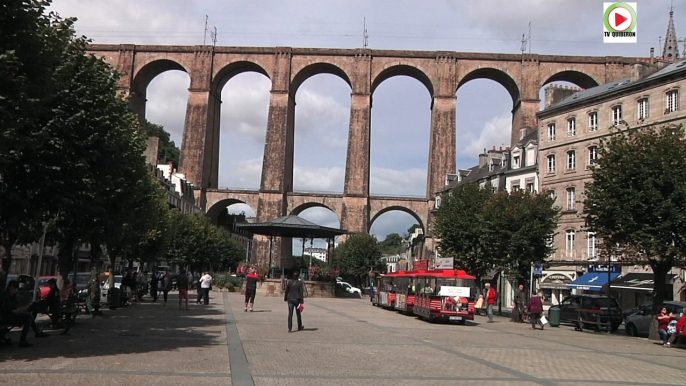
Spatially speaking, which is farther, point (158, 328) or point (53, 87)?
point (158, 328)

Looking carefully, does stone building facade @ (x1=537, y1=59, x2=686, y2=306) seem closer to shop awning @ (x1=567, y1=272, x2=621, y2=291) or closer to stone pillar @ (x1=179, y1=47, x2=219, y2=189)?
shop awning @ (x1=567, y1=272, x2=621, y2=291)

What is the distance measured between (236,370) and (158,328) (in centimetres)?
819

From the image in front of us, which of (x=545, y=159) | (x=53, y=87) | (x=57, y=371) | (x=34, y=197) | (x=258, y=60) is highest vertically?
(x=258, y=60)

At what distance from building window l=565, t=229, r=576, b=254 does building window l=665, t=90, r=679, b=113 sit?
10.0m

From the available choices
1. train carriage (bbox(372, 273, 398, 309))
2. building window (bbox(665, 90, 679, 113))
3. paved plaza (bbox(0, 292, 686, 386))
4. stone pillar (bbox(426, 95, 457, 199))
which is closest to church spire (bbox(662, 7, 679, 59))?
stone pillar (bbox(426, 95, 457, 199))

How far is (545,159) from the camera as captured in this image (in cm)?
4581

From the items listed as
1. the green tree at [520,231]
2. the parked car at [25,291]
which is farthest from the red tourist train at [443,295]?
the parked car at [25,291]

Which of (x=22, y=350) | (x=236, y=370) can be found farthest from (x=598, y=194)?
(x=22, y=350)

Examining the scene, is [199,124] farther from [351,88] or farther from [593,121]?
[593,121]

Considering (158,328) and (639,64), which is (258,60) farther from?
(158,328)

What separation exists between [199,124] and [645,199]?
59.5 meters

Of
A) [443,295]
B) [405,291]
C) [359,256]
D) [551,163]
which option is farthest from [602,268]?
[359,256]

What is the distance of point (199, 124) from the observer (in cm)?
7594

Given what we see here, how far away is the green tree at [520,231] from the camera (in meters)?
34.7
